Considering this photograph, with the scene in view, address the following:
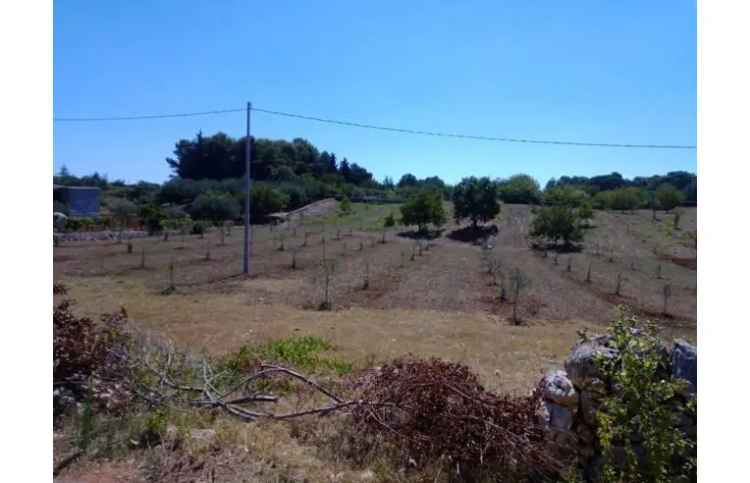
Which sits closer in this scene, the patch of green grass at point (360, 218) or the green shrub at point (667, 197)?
the patch of green grass at point (360, 218)

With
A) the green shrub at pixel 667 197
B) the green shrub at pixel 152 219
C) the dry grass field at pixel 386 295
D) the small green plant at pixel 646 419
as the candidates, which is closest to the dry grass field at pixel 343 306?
the dry grass field at pixel 386 295

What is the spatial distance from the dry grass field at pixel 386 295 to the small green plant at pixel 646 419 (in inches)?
99.5

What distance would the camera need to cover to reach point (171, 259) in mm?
18156

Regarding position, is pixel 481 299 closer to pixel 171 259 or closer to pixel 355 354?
pixel 355 354

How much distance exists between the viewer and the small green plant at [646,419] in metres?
2.40

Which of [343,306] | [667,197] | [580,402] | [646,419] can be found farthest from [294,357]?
[667,197]

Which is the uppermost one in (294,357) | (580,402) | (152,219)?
(152,219)

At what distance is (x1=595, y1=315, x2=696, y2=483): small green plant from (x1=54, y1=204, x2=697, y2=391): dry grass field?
8.29ft

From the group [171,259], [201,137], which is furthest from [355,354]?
[201,137]

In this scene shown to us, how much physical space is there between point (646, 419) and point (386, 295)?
34.2ft

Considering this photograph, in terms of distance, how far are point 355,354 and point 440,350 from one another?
1423 mm

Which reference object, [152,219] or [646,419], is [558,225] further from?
[646,419]

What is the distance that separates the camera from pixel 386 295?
1280 centimetres

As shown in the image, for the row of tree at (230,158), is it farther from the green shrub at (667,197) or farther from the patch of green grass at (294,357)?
the patch of green grass at (294,357)
